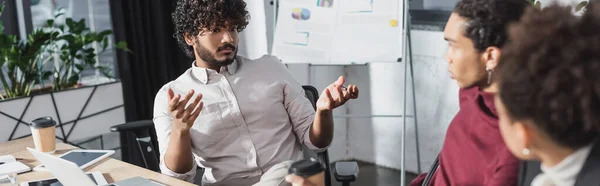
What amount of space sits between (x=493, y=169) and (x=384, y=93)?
2.36 metres

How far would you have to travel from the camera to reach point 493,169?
1265 mm

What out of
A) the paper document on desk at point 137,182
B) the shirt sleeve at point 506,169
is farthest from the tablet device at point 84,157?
the shirt sleeve at point 506,169

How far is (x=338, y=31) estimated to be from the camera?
3.05m

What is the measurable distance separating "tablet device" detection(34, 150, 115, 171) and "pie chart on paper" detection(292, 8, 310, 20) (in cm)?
148

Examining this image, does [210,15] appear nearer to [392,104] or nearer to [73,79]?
[73,79]

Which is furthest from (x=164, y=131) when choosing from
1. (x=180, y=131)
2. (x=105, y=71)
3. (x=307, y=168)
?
(x=105, y=71)

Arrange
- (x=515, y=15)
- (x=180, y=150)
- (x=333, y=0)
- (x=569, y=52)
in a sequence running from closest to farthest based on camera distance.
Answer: (x=569, y=52) < (x=515, y=15) < (x=180, y=150) < (x=333, y=0)

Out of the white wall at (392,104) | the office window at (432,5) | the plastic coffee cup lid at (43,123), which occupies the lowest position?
the white wall at (392,104)

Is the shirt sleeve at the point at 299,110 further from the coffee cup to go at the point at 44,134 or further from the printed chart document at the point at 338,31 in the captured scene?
the printed chart document at the point at 338,31

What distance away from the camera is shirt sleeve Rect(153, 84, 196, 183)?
185 cm

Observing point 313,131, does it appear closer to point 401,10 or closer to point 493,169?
point 493,169

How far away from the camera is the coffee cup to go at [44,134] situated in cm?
191

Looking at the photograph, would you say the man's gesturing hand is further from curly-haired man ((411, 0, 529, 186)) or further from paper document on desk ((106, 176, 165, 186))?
→ curly-haired man ((411, 0, 529, 186))

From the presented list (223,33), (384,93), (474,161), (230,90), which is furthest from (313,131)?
(384,93)
